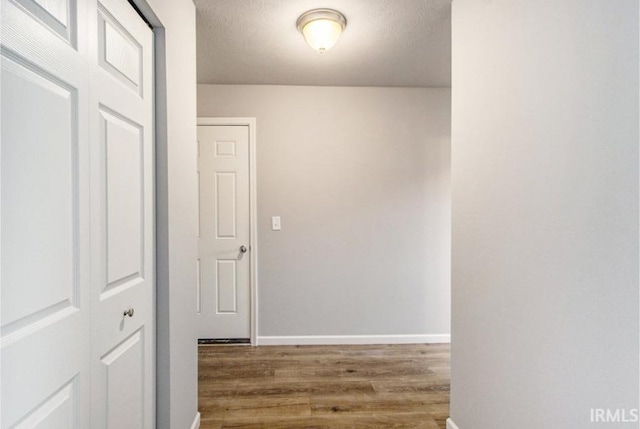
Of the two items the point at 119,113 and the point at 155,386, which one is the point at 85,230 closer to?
the point at 119,113

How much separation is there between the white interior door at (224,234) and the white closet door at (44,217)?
2117 millimetres

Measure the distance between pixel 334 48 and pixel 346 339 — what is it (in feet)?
8.00

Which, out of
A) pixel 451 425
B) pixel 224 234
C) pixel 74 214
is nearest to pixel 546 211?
pixel 451 425

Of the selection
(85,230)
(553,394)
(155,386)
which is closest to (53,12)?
(85,230)

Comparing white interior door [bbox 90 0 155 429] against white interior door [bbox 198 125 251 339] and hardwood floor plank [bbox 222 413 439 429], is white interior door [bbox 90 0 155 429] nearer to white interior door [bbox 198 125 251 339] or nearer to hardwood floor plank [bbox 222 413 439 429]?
hardwood floor plank [bbox 222 413 439 429]

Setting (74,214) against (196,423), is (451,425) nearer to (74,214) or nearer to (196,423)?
(196,423)

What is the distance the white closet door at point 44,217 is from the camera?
0.69 m

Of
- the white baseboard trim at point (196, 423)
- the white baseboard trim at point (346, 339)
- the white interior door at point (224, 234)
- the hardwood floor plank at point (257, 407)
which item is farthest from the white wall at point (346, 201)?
the white baseboard trim at point (196, 423)

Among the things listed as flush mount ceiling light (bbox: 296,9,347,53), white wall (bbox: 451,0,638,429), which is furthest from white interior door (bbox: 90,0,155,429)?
white wall (bbox: 451,0,638,429)

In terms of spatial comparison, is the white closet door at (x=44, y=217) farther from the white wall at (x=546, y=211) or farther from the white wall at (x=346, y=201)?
the white wall at (x=346, y=201)

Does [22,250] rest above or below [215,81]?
below

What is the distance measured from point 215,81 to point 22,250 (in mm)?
2549

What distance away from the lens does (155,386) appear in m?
1.43

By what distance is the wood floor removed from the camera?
198cm
